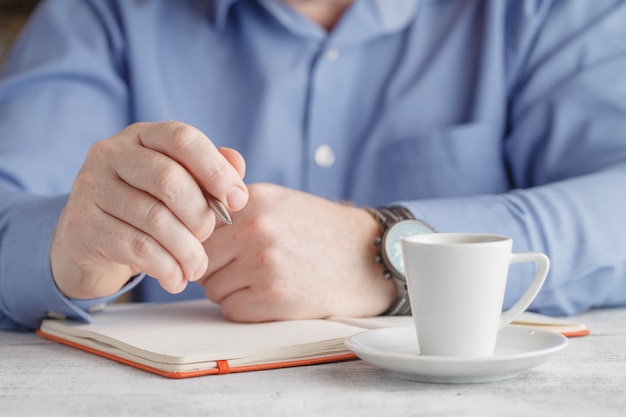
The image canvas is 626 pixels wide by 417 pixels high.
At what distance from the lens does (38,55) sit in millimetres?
1422

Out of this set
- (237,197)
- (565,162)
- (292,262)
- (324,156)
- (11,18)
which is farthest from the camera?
(11,18)

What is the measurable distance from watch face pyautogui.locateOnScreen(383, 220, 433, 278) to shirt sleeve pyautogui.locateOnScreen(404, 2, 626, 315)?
42 millimetres

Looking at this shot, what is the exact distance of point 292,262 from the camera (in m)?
0.92

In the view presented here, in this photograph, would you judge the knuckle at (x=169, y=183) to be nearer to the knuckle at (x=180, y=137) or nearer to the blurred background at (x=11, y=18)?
the knuckle at (x=180, y=137)

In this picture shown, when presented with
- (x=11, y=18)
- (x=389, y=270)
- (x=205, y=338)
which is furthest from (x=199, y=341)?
(x=11, y=18)

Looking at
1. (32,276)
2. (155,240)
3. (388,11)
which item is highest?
(388,11)

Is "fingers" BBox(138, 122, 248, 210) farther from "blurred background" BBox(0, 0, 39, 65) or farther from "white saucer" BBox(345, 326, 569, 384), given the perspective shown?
"blurred background" BBox(0, 0, 39, 65)

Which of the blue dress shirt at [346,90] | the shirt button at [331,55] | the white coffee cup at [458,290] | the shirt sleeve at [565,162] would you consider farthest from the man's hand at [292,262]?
the shirt button at [331,55]

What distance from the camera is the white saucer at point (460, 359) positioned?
0.61 metres

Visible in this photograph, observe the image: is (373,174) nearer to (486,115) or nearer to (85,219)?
(486,115)

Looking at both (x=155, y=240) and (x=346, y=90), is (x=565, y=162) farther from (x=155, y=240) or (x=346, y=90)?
(x=155, y=240)

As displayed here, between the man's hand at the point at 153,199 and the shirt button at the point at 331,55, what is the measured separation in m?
0.66

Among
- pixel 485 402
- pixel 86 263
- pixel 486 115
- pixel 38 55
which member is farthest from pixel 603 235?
pixel 38 55

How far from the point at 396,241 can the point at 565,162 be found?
48 centimetres
